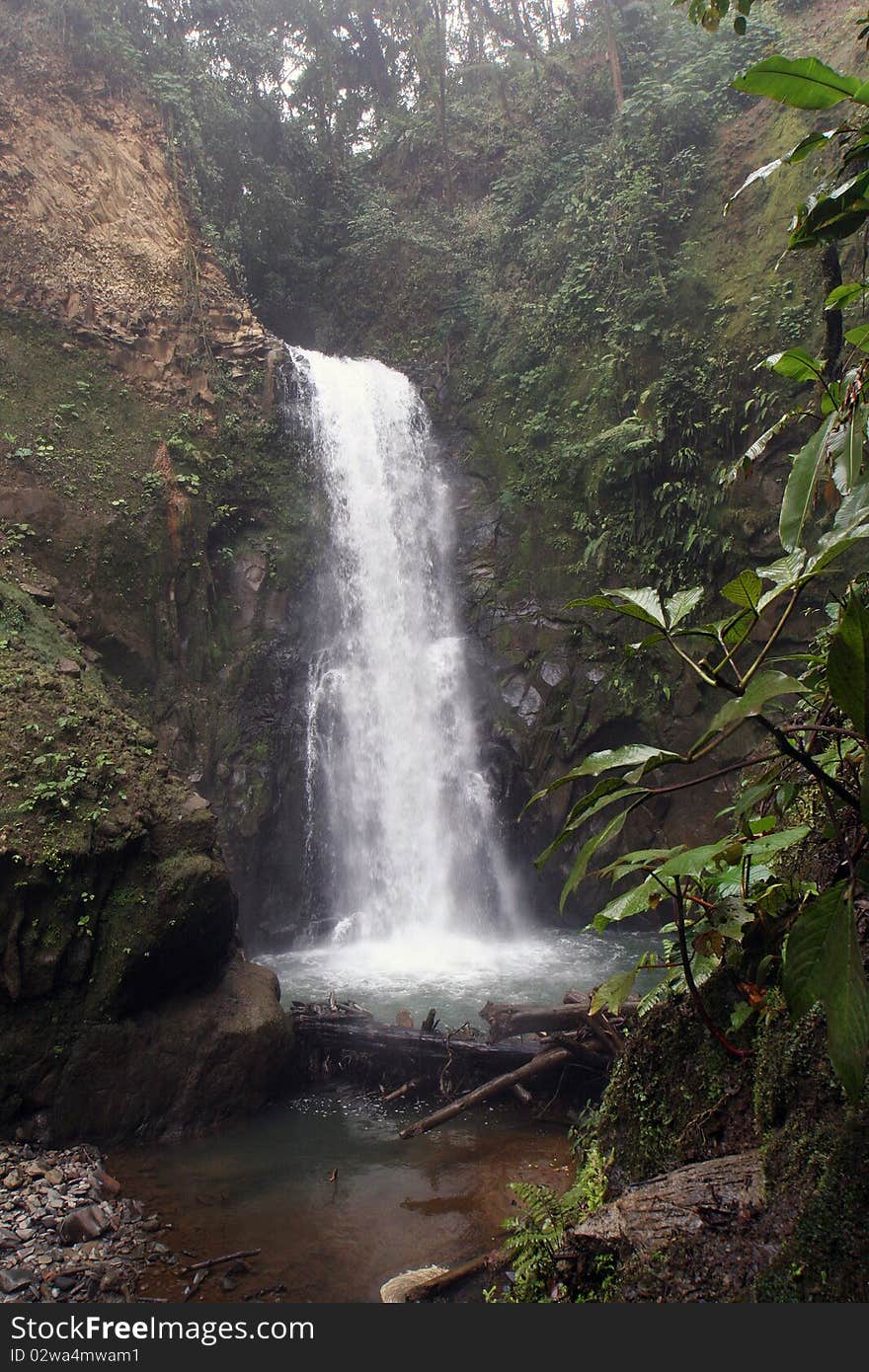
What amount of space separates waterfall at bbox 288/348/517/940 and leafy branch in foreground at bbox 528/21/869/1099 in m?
8.77

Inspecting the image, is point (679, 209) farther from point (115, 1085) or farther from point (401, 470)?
point (115, 1085)

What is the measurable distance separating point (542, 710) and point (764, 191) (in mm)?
9515

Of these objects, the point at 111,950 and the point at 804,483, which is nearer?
the point at 804,483

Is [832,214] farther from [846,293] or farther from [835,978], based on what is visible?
[835,978]

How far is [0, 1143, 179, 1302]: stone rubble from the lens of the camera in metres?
3.76

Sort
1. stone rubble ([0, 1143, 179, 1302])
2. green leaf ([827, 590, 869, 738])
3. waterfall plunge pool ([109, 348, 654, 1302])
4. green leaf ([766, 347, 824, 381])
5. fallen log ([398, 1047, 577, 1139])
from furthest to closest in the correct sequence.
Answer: fallen log ([398, 1047, 577, 1139]) → waterfall plunge pool ([109, 348, 654, 1302]) → stone rubble ([0, 1143, 179, 1302]) → green leaf ([766, 347, 824, 381]) → green leaf ([827, 590, 869, 738])

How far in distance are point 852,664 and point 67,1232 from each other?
496 centimetres

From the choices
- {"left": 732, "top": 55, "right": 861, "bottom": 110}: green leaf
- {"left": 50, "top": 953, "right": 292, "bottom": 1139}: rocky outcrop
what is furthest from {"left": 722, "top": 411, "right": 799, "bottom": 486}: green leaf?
{"left": 50, "top": 953, "right": 292, "bottom": 1139}: rocky outcrop

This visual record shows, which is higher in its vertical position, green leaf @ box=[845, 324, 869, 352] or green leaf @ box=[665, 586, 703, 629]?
green leaf @ box=[845, 324, 869, 352]

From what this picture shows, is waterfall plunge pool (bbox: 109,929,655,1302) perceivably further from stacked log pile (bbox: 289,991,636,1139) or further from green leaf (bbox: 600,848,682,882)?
green leaf (bbox: 600,848,682,882)

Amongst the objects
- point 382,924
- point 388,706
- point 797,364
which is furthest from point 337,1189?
point 388,706

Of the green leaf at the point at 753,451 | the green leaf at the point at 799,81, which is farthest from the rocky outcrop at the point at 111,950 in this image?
the green leaf at the point at 799,81

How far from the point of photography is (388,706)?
12.0 meters

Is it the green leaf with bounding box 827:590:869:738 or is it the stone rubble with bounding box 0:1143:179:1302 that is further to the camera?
the stone rubble with bounding box 0:1143:179:1302
